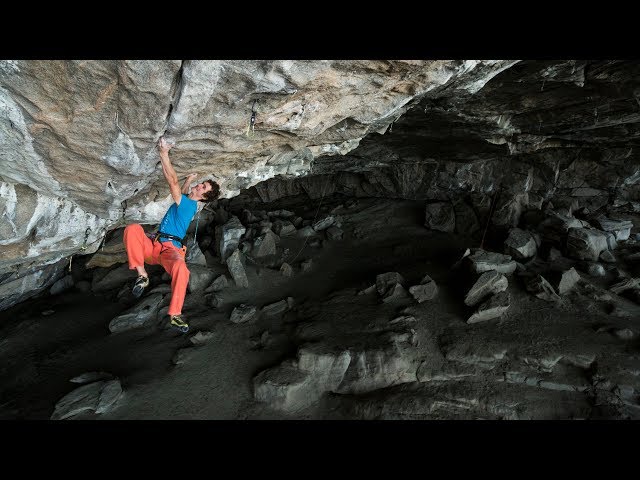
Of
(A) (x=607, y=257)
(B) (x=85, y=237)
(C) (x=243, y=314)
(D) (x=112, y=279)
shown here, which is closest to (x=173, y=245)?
(B) (x=85, y=237)

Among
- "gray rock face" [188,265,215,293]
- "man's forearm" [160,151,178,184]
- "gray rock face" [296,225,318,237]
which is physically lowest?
"gray rock face" [188,265,215,293]

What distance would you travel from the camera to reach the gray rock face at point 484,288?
777 centimetres

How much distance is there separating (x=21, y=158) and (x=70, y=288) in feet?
25.1

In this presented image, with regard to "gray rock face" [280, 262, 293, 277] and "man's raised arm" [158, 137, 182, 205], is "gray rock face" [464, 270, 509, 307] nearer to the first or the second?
"gray rock face" [280, 262, 293, 277]

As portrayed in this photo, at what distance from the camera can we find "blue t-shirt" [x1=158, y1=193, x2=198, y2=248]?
5.86m

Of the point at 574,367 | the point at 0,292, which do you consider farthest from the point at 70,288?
the point at 574,367

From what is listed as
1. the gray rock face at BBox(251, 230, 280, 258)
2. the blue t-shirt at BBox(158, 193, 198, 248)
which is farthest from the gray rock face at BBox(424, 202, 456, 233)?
the blue t-shirt at BBox(158, 193, 198, 248)

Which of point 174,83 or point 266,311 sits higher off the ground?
point 174,83

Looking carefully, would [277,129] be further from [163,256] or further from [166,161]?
[163,256]

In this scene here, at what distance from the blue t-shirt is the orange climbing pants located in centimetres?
17

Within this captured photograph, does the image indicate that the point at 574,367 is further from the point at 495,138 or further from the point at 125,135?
the point at 125,135

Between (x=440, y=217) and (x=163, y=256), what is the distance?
9.32m

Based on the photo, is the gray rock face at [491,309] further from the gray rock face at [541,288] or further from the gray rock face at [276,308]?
the gray rock face at [276,308]

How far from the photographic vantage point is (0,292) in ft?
28.8
